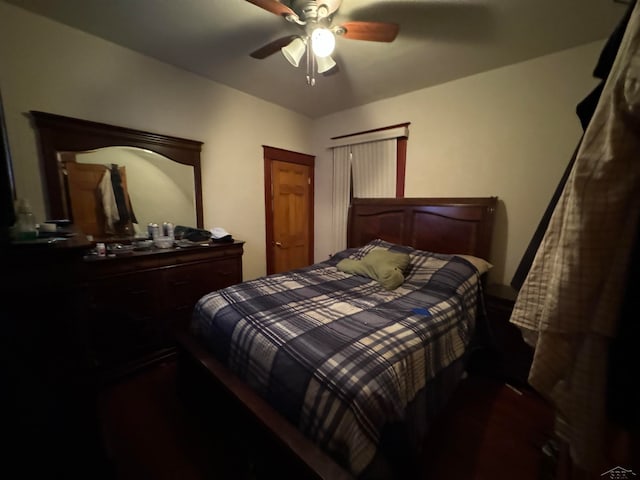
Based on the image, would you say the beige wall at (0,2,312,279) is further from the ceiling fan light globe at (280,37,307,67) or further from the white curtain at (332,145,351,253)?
the ceiling fan light globe at (280,37,307,67)

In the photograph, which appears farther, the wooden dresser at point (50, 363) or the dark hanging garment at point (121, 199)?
the dark hanging garment at point (121, 199)

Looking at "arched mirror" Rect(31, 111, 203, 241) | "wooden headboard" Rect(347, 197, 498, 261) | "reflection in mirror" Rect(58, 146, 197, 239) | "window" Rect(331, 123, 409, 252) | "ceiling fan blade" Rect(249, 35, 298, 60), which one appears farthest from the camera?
"window" Rect(331, 123, 409, 252)

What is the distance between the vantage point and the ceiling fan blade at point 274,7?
1234mm

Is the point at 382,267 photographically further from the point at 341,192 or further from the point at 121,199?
the point at 121,199

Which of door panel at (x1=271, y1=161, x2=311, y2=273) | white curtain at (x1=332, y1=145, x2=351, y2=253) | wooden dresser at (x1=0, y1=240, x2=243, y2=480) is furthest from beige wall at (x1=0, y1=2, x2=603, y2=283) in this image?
wooden dresser at (x1=0, y1=240, x2=243, y2=480)

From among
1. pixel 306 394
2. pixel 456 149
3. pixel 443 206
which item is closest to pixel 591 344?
pixel 306 394

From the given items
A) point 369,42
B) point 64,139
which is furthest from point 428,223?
point 64,139

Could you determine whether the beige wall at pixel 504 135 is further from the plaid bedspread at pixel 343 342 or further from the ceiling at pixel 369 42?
the plaid bedspread at pixel 343 342

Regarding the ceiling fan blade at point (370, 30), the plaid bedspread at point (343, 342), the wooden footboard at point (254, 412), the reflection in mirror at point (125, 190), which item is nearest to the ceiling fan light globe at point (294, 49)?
the ceiling fan blade at point (370, 30)

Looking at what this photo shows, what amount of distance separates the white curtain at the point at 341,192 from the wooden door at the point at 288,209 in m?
0.43

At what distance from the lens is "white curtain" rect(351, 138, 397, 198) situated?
2820 mm

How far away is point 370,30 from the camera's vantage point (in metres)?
1.42

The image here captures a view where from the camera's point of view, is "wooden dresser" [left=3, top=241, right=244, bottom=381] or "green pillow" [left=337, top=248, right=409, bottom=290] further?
"green pillow" [left=337, top=248, right=409, bottom=290]

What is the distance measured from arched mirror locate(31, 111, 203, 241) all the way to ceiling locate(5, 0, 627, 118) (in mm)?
683
